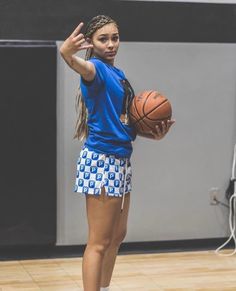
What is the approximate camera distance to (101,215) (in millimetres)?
2857

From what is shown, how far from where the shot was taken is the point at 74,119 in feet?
14.5

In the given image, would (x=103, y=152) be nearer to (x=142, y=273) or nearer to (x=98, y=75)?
(x=98, y=75)

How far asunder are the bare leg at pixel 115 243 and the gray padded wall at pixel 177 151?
1.29 m

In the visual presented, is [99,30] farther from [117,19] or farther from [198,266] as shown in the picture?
[198,266]

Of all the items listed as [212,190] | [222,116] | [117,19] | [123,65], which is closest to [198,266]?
[212,190]

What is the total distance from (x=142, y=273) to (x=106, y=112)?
5.24 ft

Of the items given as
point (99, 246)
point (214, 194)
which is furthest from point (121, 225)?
point (214, 194)

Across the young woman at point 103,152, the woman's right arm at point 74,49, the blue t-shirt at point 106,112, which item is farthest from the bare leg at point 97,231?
the woman's right arm at point 74,49

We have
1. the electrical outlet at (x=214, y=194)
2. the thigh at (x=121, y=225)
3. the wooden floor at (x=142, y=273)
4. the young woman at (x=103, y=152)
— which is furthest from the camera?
the electrical outlet at (x=214, y=194)

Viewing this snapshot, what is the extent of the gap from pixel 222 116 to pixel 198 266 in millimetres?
1207

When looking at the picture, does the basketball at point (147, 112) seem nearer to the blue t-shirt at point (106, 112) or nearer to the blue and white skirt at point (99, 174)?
the blue t-shirt at point (106, 112)

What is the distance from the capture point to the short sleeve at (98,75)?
8.98 ft

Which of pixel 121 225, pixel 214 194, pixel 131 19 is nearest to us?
pixel 121 225

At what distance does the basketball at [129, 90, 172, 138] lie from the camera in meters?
2.92
